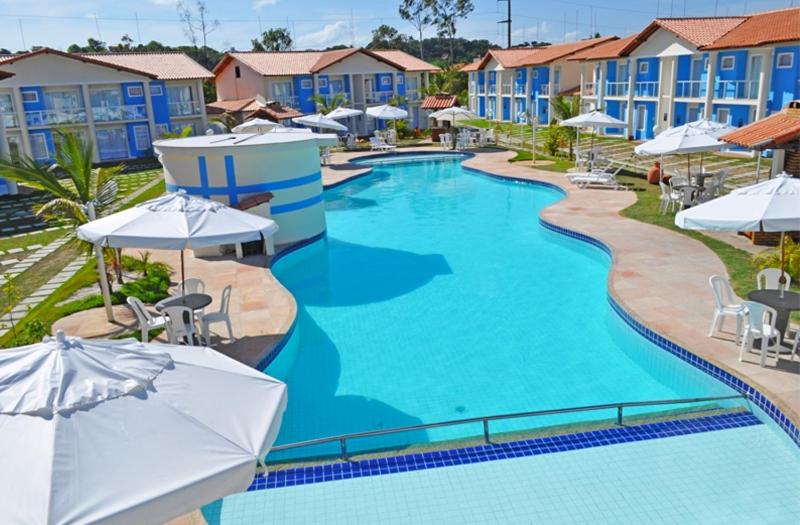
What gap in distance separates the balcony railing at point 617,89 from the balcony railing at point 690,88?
14.3 ft

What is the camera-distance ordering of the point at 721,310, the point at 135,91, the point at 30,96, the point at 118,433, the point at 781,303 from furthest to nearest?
the point at 135,91
the point at 30,96
the point at 721,310
the point at 781,303
the point at 118,433

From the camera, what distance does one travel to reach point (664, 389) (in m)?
9.12

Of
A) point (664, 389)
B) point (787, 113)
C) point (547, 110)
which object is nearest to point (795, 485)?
point (664, 389)

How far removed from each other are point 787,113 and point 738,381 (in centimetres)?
913

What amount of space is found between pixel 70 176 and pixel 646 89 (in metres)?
34.4

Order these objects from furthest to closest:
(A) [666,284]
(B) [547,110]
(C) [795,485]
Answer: (B) [547,110] < (A) [666,284] < (C) [795,485]

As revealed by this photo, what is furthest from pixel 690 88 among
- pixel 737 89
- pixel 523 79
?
pixel 523 79

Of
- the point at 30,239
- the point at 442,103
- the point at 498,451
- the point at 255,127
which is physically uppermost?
the point at 442,103

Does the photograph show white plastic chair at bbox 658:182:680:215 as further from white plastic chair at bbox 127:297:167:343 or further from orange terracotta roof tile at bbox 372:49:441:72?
orange terracotta roof tile at bbox 372:49:441:72

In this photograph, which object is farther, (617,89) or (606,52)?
(606,52)

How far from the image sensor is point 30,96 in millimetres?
35000

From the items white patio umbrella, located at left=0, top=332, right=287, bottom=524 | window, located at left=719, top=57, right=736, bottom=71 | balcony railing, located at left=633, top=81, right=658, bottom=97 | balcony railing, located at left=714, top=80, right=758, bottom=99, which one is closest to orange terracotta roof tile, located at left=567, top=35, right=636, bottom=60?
balcony railing, located at left=633, top=81, right=658, bottom=97

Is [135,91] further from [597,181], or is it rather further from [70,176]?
[70,176]

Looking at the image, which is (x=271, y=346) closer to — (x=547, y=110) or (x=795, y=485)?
(x=795, y=485)
